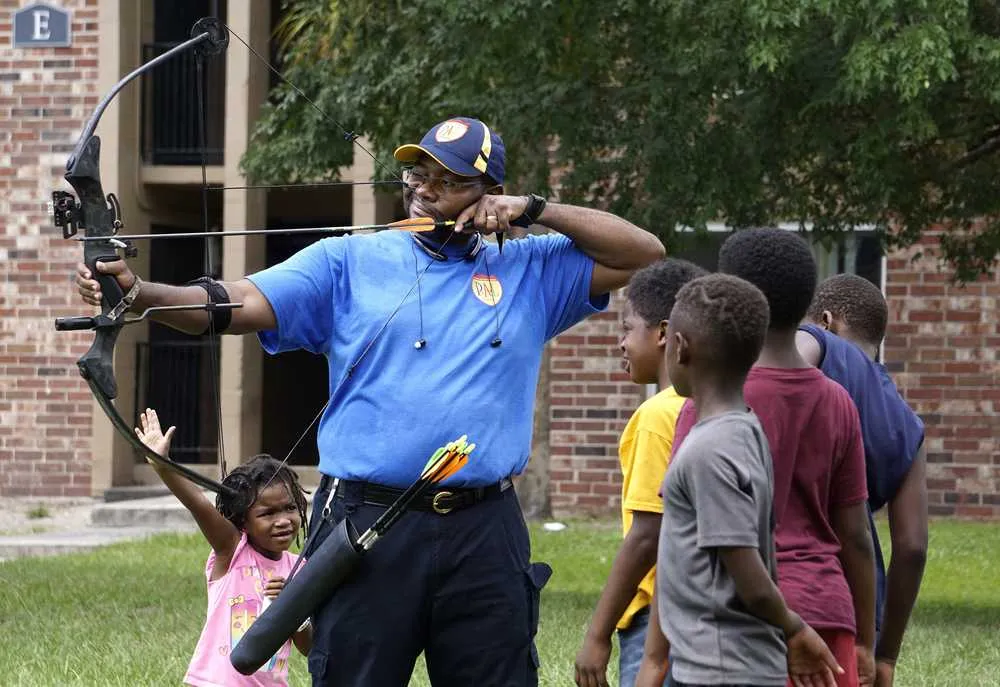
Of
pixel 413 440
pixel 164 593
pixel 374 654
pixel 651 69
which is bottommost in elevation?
pixel 164 593

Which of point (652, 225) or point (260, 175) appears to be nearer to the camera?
point (652, 225)

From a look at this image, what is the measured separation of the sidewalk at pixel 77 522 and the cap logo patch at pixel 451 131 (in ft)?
29.7

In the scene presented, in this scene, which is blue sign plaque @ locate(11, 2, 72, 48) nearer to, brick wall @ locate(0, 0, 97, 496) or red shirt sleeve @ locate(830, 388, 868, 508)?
brick wall @ locate(0, 0, 97, 496)

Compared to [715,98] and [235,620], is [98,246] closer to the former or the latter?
[235,620]

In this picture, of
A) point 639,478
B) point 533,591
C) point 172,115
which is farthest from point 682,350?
point 172,115

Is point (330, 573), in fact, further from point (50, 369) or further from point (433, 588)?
point (50, 369)

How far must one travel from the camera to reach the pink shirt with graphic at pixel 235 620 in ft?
16.5

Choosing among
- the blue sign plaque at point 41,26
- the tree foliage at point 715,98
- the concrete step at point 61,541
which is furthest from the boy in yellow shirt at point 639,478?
the blue sign plaque at point 41,26

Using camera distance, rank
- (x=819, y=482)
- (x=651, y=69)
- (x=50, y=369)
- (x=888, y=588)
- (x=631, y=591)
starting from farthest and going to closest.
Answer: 1. (x=50, y=369)
2. (x=651, y=69)
3. (x=888, y=588)
4. (x=631, y=591)
5. (x=819, y=482)

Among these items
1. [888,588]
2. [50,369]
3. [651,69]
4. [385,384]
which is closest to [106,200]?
[385,384]

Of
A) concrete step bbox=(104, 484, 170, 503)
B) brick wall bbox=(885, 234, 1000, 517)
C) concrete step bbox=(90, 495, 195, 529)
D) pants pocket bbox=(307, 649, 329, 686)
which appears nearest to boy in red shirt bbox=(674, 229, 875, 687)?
pants pocket bbox=(307, 649, 329, 686)

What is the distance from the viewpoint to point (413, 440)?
4203 millimetres

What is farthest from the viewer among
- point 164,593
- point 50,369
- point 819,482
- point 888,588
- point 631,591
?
point 50,369

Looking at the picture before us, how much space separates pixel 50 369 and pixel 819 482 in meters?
12.5
